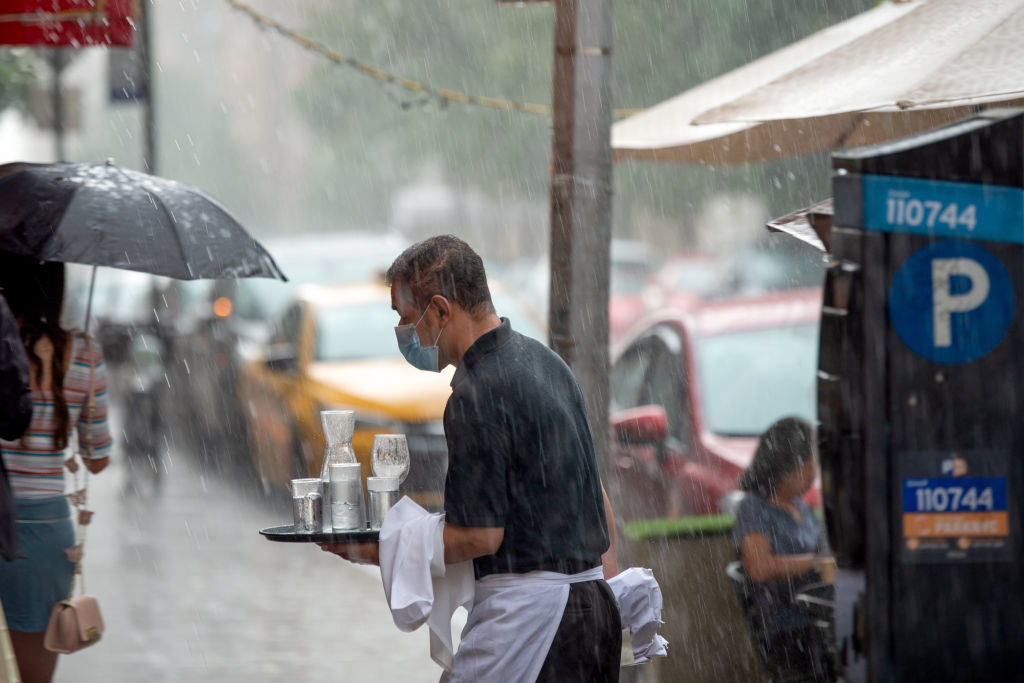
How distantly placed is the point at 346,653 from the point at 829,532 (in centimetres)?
457

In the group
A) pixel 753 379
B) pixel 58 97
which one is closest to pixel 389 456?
pixel 753 379

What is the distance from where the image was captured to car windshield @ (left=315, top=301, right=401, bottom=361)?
39.5ft

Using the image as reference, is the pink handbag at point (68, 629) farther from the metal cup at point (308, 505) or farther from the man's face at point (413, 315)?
the man's face at point (413, 315)

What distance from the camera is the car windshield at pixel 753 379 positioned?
7668mm

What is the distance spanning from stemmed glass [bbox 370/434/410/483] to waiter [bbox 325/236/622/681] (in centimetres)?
26

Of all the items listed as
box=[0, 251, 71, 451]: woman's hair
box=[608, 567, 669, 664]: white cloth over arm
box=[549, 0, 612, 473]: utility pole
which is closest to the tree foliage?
box=[0, 251, 71, 451]: woman's hair

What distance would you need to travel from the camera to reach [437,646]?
3590 millimetres

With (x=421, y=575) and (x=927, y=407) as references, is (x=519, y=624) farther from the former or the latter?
(x=927, y=407)

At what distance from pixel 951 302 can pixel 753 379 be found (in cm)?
476

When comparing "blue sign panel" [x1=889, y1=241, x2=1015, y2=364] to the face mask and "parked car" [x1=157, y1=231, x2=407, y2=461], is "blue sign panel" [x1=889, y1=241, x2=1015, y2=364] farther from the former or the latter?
"parked car" [x1=157, y1=231, x2=407, y2=461]

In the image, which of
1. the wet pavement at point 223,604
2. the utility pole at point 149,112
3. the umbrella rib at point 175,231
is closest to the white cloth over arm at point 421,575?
the umbrella rib at point 175,231

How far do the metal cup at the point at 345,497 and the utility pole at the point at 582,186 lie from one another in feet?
5.45

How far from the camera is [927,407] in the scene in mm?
3281

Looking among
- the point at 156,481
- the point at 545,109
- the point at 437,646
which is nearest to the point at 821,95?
the point at 437,646
